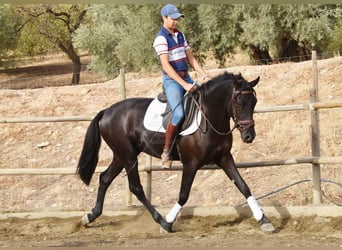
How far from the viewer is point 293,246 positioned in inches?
226

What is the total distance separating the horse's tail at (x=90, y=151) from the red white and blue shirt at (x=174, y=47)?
1.32 m

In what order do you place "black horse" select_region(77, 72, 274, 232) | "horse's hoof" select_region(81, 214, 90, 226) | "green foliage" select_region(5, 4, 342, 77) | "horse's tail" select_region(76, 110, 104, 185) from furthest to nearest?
"green foliage" select_region(5, 4, 342, 77) < "horse's tail" select_region(76, 110, 104, 185) < "horse's hoof" select_region(81, 214, 90, 226) < "black horse" select_region(77, 72, 274, 232)

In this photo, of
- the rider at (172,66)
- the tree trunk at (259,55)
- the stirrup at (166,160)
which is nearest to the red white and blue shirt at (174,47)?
the rider at (172,66)

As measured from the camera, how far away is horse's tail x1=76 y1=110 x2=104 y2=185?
23.7ft

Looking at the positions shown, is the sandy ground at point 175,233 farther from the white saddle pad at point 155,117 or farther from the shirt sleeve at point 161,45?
the shirt sleeve at point 161,45

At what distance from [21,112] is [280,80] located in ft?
20.8

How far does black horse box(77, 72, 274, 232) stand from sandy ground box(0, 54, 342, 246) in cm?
38

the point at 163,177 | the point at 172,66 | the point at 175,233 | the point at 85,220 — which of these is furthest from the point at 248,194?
the point at 163,177

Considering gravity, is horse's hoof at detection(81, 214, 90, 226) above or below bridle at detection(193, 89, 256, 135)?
below

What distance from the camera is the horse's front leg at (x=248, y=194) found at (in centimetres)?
631

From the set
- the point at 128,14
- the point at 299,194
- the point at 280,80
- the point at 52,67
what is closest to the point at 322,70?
the point at 280,80

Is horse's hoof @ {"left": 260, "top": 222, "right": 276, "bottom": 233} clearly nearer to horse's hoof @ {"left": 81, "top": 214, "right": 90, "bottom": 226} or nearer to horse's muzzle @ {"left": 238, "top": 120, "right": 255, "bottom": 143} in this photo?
horse's muzzle @ {"left": 238, "top": 120, "right": 255, "bottom": 143}

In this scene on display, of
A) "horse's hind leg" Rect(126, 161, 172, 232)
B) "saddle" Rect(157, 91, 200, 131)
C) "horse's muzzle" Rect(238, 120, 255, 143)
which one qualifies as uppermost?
"saddle" Rect(157, 91, 200, 131)

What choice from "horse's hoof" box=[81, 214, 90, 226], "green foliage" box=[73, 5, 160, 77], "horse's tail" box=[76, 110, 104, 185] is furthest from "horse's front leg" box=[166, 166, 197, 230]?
"green foliage" box=[73, 5, 160, 77]
